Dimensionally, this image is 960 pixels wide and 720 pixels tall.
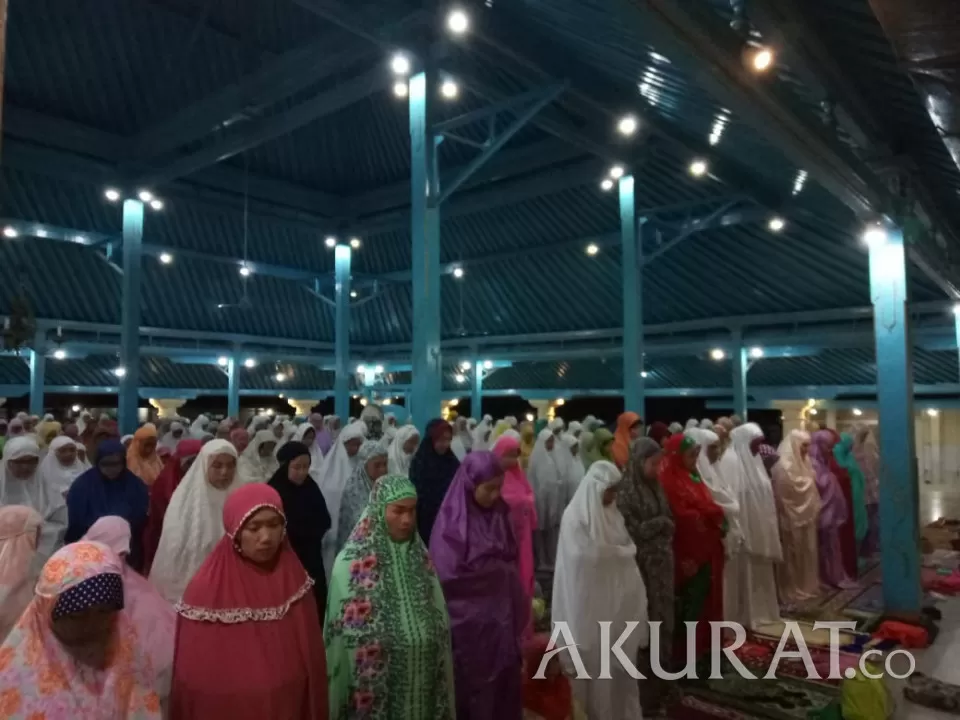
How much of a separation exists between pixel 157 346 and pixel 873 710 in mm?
14846

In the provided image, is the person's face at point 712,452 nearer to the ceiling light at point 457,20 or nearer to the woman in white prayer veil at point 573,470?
the woman in white prayer veil at point 573,470

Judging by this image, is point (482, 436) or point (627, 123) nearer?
point (627, 123)

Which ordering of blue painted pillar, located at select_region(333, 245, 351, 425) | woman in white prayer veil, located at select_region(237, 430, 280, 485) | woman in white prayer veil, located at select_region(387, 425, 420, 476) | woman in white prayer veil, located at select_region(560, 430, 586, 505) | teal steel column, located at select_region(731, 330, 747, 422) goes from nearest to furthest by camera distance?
woman in white prayer veil, located at select_region(237, 430, 280, 485) < woman in white prayer veil, located at select_region(387, 425, 420, 476) < woman in white prayer veil, located at select_region(560, 430, 586, 505) < blue painted pillar, located at select_region(333, 245, 351, 425) < teal steel column, located at select_region(731, 330, 747, 422)

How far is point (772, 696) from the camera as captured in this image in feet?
13.4

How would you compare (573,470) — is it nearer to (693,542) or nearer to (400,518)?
(693,542)

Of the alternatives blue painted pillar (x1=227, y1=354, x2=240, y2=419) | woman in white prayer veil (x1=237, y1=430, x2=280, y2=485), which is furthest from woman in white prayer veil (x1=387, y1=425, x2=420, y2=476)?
blue painted pillar (x1=227, y1=354, x2=240, y2=419)

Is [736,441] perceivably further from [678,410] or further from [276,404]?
[276,404]

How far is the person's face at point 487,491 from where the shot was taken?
298 cm

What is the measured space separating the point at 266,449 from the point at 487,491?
3.45 meters

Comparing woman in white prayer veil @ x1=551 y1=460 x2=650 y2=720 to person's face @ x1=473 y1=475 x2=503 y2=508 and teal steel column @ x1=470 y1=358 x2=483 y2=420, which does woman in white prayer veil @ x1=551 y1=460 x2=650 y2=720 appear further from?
teal steel column @ x1=470 y1=358 x2=483 y2=420

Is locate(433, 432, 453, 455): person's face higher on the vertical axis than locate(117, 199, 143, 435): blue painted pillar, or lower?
lower

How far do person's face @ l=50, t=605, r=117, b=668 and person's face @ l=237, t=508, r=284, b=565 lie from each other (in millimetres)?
436

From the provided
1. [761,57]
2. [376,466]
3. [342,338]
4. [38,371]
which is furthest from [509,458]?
[38,371]

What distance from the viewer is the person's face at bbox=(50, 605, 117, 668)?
5.53ft
